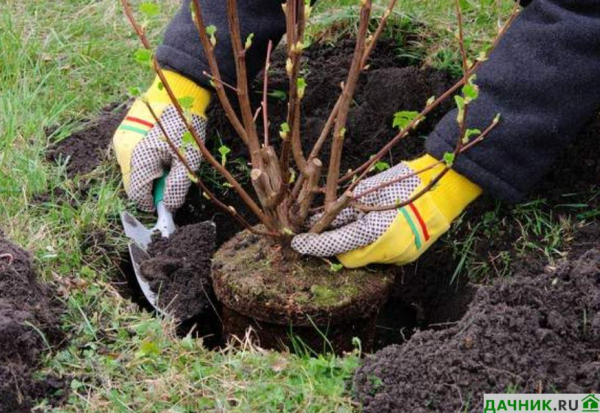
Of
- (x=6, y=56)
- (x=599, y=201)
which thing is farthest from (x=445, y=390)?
(x=6, y=56)

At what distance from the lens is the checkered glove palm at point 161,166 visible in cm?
280

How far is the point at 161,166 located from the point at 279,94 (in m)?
0.56

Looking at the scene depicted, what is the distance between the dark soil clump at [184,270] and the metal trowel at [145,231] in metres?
0.03

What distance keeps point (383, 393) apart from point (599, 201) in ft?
3.46

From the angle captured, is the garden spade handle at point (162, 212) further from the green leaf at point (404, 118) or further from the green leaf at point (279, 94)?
the green leaf at point (404, 118)

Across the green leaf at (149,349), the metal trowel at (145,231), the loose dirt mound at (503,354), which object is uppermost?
the metal trowel at (145,231)

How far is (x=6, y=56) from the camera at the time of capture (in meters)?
3.52

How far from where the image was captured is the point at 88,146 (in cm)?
314

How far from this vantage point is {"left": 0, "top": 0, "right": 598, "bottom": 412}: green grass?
215 cm

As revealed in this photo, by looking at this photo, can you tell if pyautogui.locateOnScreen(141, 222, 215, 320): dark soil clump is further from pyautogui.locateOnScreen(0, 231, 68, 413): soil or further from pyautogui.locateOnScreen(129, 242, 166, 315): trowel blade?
pyautogui.locateOnScreen(0, 231, 68, 413): soil

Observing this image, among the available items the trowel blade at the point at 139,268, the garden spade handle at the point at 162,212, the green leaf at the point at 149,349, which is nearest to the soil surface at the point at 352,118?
the garden spade handle at the point at 162,212

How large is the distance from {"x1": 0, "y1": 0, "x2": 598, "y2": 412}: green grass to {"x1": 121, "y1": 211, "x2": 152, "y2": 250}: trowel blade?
4 cm

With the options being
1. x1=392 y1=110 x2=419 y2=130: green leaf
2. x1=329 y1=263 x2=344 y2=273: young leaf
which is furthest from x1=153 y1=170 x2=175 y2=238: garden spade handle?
x1=392 y1=110 x2=419 y2=130: green leaf

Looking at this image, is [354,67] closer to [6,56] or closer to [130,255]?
[130,255]
